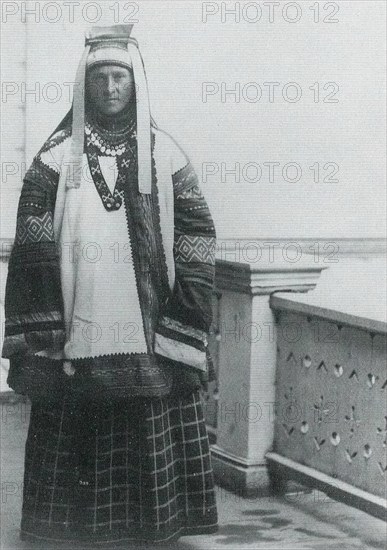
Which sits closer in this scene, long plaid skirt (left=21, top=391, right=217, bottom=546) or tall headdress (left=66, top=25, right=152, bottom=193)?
tall headdress (left=66, top=25, right=152, bottom=193)

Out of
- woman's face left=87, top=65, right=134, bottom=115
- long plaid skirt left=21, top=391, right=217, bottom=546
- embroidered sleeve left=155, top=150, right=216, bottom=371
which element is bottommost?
long plaid skirt left=21, top=391, right=217, bottom=546

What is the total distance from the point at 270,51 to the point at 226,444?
1.88 meters

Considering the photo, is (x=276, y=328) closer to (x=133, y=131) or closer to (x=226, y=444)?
(x=226, y=444)

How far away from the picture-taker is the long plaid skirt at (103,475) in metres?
3.85

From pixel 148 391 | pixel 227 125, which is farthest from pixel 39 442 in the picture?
pixel 227 125

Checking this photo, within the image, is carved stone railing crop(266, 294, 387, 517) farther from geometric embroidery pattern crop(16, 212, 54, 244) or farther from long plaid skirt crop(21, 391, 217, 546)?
geometric embroidery pattern crop(16, 212, 54, 244)

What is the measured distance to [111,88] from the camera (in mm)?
3713

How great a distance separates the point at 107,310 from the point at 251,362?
1.27m

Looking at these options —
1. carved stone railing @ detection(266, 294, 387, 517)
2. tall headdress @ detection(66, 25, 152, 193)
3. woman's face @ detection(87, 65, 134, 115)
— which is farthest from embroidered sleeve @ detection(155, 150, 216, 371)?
carved stone railing @ detection(266, 294, 387, 517)

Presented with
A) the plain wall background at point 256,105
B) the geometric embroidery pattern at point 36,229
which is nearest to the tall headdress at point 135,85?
the geometric embroidery pattern at point 36,229

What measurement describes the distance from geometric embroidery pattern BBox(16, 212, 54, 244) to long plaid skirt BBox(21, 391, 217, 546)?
0.60m

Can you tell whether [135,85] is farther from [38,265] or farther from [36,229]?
[38,265]

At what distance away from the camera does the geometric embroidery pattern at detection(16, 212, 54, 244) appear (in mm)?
3721

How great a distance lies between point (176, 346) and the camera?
3.82 metres
